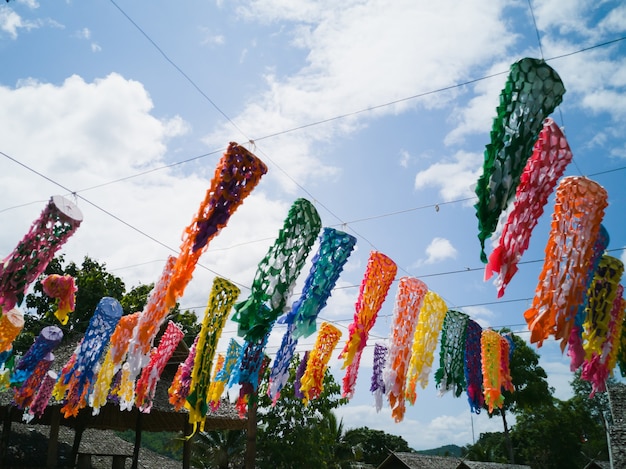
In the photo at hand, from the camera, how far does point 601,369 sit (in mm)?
5250

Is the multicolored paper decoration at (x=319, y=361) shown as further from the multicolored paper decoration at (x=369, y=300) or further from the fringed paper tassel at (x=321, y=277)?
the fringed paper tassel at (x=321, y=277)

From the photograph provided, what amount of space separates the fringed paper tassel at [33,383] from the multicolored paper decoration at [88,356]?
52.2 inches

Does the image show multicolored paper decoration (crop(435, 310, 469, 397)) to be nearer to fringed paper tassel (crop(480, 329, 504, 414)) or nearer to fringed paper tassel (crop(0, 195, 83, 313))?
fringed paper tassel (crop(480, 329, 504, 414))

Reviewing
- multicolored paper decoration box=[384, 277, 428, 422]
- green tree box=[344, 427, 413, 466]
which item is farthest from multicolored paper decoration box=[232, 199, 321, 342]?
green tree box=[344, 427, 413, 466]

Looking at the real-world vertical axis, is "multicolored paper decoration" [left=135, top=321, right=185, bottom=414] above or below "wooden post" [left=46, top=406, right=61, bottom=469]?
above

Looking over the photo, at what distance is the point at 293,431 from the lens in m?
14.8

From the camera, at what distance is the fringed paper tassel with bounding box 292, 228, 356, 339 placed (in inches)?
213

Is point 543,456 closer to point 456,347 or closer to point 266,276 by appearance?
point 456,347

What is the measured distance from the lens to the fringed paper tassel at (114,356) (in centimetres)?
697

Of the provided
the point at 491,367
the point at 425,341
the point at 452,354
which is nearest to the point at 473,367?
the point at 491,367

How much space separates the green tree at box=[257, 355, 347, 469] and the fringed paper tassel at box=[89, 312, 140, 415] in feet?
24.0

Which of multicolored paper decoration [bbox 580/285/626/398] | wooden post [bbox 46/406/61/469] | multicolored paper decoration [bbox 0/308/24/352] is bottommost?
wooden post [bbox 46/406/61/469]

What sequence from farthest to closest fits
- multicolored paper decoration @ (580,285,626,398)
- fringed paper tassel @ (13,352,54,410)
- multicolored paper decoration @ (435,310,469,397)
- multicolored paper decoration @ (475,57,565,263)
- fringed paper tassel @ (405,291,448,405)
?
fringed paper tassel @ (13,352,54,410)
multicolored paper decoration @ (435,310,469,397)
fringed paper tassel @ (405,291,448,405)
multicolored paper decoration @ (580,285,626,398)
multicolored paper decoration @ (475,57,565,263)

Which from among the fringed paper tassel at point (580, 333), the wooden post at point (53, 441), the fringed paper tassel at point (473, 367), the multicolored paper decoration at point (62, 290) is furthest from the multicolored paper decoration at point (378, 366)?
the wooden post at point (53, 441)
